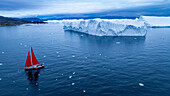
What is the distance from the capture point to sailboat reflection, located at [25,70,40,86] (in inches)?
621

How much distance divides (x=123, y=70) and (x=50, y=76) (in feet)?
31.8

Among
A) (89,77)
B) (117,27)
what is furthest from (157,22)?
(89,77)

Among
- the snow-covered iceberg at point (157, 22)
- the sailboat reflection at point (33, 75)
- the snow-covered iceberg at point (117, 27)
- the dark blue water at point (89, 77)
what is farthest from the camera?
the snow-covered iceberg at point (157, 22)

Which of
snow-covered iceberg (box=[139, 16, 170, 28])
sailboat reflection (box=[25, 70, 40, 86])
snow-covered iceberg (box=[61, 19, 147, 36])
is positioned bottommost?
sailboat reflection (box=[25, 70, 40, 86])

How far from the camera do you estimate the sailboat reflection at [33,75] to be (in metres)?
15.8

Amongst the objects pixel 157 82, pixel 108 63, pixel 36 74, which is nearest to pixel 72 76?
pixel 36 74

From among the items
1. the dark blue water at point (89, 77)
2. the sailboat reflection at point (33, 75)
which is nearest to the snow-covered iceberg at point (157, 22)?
the dark blue water at point (89, 77)

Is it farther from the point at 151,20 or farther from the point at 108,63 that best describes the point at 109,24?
the point at 151,20

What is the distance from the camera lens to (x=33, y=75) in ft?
57.4

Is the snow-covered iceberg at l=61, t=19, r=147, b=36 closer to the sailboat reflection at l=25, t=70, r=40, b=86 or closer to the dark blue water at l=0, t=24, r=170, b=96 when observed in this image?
the dark blue water at l=0, t=24, r=170, b=96

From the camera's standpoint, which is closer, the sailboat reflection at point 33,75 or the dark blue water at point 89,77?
the dark blue water at point 89,77

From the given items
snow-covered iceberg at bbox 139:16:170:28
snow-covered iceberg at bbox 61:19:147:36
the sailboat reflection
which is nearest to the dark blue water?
the sailboat reflection

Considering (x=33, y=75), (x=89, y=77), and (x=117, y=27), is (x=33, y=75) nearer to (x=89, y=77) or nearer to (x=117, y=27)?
(x=89, y=77)

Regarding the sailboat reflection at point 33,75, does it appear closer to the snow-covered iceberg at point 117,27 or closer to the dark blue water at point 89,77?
the dark blue water at point 89,77
